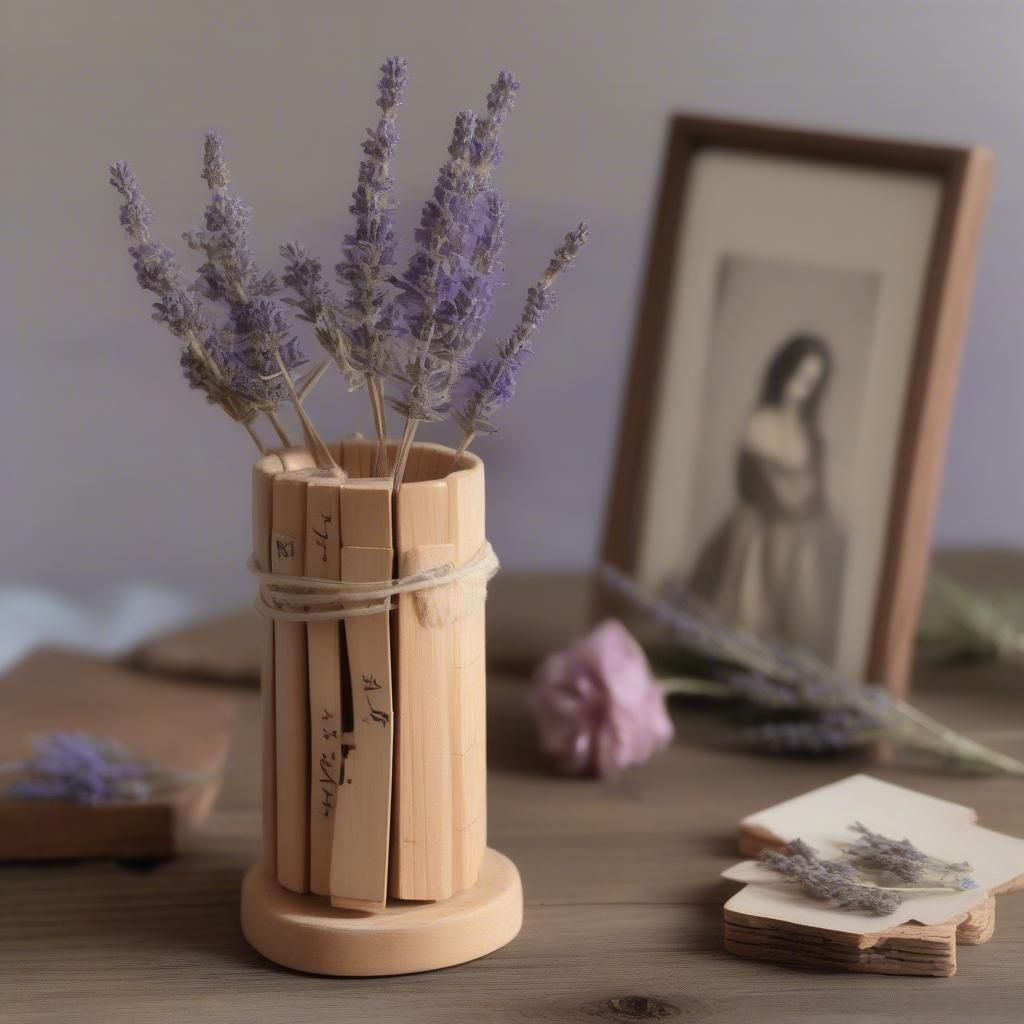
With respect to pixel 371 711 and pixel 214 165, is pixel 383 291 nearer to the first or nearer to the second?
pixel 214 165

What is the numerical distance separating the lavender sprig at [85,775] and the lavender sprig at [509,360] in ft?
1.11

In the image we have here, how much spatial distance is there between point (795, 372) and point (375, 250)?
1.61ft

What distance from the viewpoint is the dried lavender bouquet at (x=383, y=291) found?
0.69m

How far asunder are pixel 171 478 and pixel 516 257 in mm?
401

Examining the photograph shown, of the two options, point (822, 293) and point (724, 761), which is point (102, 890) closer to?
point (724, 761)

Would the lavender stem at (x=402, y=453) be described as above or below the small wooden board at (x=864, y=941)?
above

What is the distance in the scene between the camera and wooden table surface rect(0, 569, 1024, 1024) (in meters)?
0.70

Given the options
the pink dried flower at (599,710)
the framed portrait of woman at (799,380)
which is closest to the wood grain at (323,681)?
the pink dried flower at (599,710)

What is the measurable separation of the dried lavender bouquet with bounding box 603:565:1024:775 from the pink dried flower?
0.05 meters

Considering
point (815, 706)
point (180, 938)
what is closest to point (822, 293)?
point (815, 706)

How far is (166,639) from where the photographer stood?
3.96 feet

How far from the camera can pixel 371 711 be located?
2.34 ft

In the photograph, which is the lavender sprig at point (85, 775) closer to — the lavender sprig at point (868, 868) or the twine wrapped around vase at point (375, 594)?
the twine wrapped around vase at point (375, 594)

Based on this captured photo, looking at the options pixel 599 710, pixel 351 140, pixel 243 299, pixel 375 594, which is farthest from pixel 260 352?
pixel 351 140
